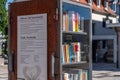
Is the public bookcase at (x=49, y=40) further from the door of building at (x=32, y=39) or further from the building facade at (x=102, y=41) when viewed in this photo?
the building facade at (x=102, y=41)

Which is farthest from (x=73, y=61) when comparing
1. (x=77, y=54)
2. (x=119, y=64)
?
(x=119, y=64)

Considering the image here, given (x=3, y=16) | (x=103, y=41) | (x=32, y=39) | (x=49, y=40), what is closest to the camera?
(x=49, y=40)

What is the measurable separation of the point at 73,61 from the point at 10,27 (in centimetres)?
120

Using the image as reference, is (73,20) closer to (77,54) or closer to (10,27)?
(77,54)

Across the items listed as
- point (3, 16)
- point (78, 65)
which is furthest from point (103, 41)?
point (78, 65)

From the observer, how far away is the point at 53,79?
583cm

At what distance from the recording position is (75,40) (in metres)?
6.37

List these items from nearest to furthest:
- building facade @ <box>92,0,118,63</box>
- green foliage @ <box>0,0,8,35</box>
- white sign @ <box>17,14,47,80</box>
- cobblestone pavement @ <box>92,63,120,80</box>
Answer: white sign @ <box>17,14,47,80</box>, cobblestone pavement @ <box>92,63,120,80</box>, green foliage @ <box>0,0,8,35</box>, building facade @ <box>92,0,118,63</box>

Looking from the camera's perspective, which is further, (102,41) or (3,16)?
(102,41)

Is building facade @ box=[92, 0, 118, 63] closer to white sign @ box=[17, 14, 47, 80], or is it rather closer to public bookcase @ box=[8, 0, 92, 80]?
public bookcase @ box=[8, 0, 92, 80]

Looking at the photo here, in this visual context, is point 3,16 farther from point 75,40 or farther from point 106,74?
point 75,40

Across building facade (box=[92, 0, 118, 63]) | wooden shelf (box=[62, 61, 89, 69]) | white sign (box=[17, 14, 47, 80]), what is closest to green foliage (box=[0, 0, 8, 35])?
building facade (box=[92, 0, 118, 63])

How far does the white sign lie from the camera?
5.92 m

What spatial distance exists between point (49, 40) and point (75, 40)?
661 mm
